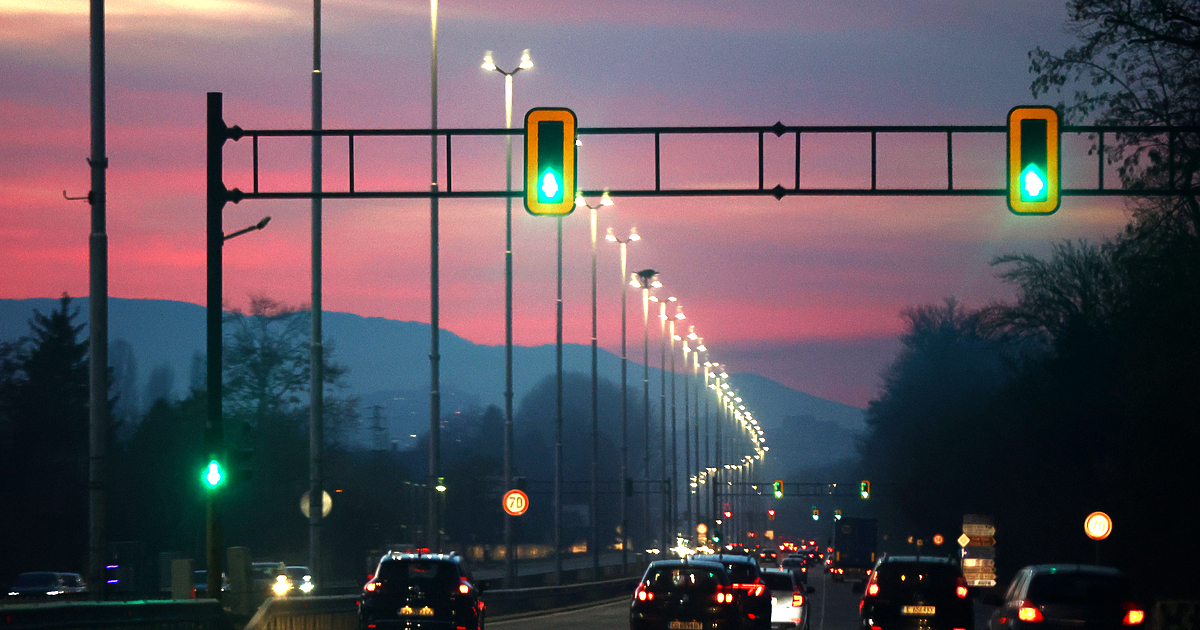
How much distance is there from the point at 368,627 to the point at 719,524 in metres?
82.8

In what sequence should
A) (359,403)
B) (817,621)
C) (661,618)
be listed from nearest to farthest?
(661,618), (817,621), (359,403)

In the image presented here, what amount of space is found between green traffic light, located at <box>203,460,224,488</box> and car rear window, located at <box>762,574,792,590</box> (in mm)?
14614

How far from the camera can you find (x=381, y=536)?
84000 mm

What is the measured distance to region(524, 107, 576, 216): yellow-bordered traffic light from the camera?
69.5 ft

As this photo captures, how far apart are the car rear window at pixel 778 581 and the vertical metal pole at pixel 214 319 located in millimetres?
14285

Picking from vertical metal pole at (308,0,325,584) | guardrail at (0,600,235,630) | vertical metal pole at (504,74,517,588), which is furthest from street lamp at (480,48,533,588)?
guardrail at (0,600,235,630)

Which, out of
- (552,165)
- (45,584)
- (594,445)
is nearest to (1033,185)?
(552,165)

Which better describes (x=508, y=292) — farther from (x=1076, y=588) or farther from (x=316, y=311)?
(x=1076, y=588)

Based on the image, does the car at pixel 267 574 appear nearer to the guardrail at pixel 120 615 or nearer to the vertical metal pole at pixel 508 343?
the vertical metal pole at pixel 508 343

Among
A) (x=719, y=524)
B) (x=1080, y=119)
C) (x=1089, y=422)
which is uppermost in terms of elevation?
(x=1080, y=119)

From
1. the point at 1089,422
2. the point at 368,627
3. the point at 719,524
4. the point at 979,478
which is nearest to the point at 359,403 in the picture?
the point at 719,524

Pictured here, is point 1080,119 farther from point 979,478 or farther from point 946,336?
point 946,336

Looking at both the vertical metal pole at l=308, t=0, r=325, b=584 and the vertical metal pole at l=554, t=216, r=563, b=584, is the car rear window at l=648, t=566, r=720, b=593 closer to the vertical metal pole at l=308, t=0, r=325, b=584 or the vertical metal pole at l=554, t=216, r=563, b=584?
the vertical metal pole at l=308, t=0, r=325, b=584

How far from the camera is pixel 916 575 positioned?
26.6m
